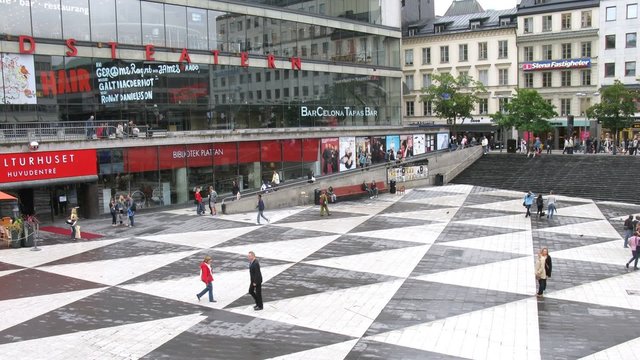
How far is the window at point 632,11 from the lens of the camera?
6066cm

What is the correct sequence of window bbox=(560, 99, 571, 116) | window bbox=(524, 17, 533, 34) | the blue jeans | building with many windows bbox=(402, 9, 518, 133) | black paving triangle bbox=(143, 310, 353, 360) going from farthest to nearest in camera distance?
building with many windows bbox=(402, 9, 518, 133) → window bbox=(524, 17, 533, 34) → window bbox=(560, 99, 571, 116) → the blue jeans → black paving triangle bbox=(143, 310, 353, 360)

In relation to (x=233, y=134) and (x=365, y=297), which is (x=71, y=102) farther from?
(x=365, y=297)

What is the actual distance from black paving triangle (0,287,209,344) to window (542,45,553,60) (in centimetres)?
5755

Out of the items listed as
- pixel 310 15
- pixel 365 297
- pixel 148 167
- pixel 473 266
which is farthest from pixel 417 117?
pixel 365 297

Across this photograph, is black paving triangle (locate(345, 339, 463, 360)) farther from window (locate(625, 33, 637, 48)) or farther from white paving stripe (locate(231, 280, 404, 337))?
window (locate(625, 33, 637, 48))

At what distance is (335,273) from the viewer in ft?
74.1

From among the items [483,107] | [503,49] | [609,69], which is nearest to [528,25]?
[503,49]

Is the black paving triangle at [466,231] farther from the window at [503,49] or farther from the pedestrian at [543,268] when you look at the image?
the window at [503,49]

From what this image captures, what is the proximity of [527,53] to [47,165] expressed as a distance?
2076 inches

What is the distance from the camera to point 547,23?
6575cm

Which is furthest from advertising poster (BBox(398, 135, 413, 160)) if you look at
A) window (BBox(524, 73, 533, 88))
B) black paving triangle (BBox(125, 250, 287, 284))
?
black paving triangle (BBox(125, 250, 287, 284))

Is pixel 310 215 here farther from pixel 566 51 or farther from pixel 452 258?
pixel 566 51

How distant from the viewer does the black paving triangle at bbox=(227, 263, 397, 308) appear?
19.9m

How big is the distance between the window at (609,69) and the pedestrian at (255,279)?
56.1 m
